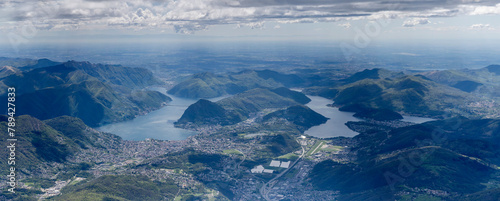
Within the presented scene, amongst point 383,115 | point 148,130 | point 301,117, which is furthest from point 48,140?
point 383,115

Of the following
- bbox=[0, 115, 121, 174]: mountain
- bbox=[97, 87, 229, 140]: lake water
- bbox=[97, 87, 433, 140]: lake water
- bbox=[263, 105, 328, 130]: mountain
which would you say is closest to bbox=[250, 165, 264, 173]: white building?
bbox=[97, 87, 433, 140]: lake water

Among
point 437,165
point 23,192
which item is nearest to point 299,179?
point 437,165

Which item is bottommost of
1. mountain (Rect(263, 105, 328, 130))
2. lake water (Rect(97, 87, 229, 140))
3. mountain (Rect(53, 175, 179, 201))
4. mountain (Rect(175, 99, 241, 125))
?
lake water (Rect(97, 87, 229, 140))

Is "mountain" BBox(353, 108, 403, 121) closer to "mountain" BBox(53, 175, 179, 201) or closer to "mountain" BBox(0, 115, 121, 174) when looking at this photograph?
"mountain" BBox(0, 115, 121, 174)

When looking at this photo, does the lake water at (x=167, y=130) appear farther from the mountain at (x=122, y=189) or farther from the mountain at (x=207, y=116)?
the mountain at (x=122, y=189)

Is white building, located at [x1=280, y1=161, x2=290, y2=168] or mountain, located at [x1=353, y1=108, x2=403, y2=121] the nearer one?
white building, located at [x1=280, y1=161, x2=290, y2=168]

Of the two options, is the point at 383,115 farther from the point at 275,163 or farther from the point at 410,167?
the point at 410,167

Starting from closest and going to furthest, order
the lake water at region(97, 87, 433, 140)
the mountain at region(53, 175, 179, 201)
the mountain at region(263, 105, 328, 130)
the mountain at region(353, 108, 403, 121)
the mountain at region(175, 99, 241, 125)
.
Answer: the mountain at region(53, 175, 179, 201) < the lake water at region(97, 87, 433, 140) < the mountain at region(263, 105, 328, 130) < the mountain at region(175, 99, 241, 125) < the mountain at region(353, 108, 403, 121)
